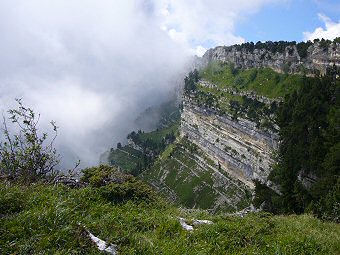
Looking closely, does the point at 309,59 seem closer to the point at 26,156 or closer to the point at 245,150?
the point at 245,150

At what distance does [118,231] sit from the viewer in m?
11.9

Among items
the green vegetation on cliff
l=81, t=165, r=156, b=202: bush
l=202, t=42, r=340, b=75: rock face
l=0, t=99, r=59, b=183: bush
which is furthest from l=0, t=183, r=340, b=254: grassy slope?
l=202, t=42, r=340, b=75: rock face

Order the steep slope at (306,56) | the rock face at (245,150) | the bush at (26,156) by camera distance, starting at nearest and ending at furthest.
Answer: the bush at (26,156), the steep slope at (306,56), the rock face at (245,150)

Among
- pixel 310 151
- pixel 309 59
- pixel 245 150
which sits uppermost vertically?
pixel 309 59

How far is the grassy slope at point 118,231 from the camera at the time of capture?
10.1m

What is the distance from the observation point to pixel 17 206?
39.7 feet

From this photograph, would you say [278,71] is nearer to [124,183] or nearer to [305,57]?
[305,57]

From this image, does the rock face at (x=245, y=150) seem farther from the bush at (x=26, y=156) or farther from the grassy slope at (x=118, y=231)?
the grassy slope at (x=118, y=231)

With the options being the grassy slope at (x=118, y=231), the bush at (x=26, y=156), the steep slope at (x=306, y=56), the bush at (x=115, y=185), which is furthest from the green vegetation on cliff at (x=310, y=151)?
the steep slope at (x=306, y=56)

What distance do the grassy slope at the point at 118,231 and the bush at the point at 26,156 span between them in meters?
2.45

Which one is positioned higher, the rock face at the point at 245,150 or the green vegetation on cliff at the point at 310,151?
the rock face at the point at 245,150

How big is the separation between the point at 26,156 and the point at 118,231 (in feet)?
26.6

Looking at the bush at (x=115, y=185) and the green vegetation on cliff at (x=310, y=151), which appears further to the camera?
the green vegetation on cliff at (x=310, y=151)

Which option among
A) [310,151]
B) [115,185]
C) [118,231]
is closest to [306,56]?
[310,151]
